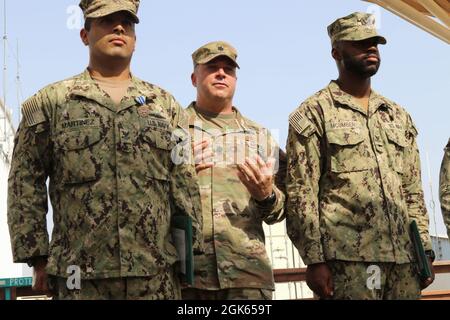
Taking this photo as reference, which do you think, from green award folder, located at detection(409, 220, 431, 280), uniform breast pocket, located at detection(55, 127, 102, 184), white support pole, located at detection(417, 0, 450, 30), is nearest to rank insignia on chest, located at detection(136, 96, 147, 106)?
uniform breast pocket, located at detection(55, 127, 102, 184)

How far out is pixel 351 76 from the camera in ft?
15.9

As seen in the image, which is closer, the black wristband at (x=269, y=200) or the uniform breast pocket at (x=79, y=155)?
the uniform breast pocket at (x=79, y=155)

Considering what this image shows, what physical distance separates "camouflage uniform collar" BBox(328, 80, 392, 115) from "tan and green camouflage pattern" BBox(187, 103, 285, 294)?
0.59 metres

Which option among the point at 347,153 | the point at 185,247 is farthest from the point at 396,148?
the point at 185,247

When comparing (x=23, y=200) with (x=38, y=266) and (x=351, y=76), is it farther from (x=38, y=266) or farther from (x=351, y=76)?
(x=351, y=76)

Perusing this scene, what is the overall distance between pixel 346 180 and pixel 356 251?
1.38 ft

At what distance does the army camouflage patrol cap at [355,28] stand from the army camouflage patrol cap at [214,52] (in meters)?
0.64

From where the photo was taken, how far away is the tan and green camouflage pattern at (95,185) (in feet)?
11.9

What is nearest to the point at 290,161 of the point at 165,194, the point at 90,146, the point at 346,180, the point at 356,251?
the point at 346,180

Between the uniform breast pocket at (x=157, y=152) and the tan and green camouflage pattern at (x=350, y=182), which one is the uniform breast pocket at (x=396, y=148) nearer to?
the tan and green camouflage pattern at (x=350, y=182)

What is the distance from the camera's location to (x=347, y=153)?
15.1 feet

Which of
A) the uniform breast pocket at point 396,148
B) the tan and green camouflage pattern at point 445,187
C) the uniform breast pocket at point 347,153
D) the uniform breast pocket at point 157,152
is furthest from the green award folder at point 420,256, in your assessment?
the uniform breast pocket at point 157,152

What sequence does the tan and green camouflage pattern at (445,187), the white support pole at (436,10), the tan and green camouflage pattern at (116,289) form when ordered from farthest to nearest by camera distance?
A: the tan and green camouflage pattern at (445,187), the white support pole at (436,10), the tan and green camouflage pattern at (116,289)

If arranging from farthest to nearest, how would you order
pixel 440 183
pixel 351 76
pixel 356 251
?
1. pixel 440 183
2. pixel 351 76
3. pixel 356 251
